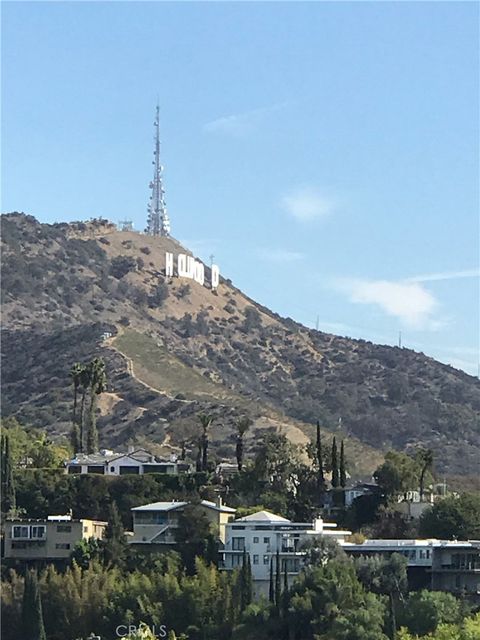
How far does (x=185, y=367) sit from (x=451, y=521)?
70.5 m

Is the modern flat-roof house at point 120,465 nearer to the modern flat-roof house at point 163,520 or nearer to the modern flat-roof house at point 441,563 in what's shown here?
the modern flat-roof house at point 163,520

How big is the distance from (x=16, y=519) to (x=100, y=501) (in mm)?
6428

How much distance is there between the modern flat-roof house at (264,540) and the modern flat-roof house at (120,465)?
508 inches

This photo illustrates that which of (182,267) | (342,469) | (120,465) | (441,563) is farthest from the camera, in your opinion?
(182,267)

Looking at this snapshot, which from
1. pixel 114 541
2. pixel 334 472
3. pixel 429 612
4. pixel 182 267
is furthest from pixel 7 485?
pixel 182 267

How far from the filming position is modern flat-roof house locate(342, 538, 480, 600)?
295 ft

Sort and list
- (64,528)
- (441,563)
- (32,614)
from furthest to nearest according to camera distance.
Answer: (64,528)
(441,563)
(32,614)

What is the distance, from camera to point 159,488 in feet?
337

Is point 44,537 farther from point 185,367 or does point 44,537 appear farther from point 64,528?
point 185,367

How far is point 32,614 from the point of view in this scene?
84062 millimetres

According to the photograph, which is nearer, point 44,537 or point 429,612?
point 429,612

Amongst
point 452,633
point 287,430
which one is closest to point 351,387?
point 287,430

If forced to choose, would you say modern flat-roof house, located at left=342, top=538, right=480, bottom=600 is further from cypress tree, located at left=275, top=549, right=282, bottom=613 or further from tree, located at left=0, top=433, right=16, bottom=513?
tree, located at left=0, top=433, right=16, bottom=513

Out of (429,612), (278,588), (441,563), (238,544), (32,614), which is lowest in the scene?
(32,614)
